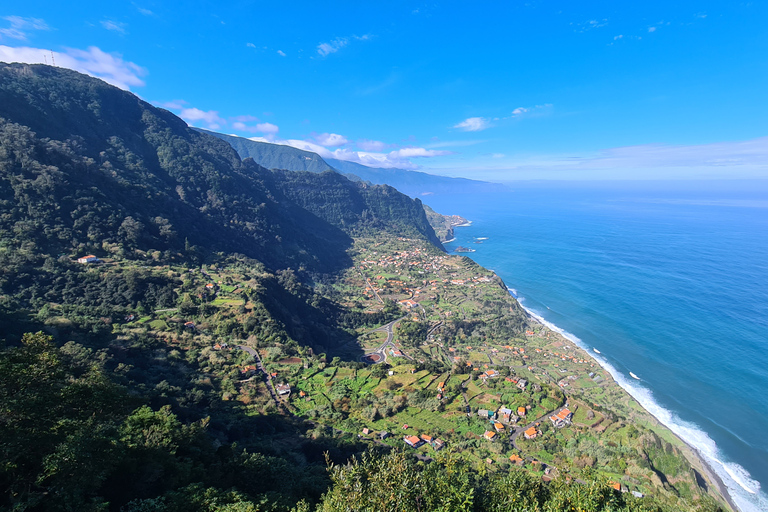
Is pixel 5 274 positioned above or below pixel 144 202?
below

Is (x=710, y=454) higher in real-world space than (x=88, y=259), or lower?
lower

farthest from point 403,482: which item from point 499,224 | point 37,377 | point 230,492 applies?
point 499,224

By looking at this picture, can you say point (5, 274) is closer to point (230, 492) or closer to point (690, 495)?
point (230, 492)

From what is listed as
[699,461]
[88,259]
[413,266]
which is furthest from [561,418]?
[413,266]

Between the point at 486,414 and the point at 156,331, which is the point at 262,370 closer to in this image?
the point at 156,331

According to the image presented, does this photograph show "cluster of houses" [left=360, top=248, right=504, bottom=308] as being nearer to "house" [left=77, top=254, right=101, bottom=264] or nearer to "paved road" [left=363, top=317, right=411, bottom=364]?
"paved road" [left=363, top=317, right=411, bottom=364]

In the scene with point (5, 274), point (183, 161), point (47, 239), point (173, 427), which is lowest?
point (173, 427)

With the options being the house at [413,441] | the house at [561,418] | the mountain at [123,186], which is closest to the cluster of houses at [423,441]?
the house at [413,441]

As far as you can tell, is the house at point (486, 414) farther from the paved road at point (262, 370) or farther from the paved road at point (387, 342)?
the paved road at point (262, 370)
